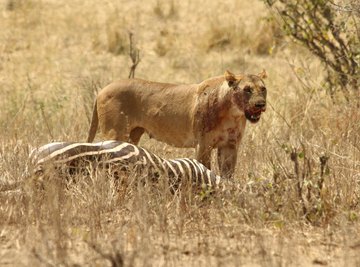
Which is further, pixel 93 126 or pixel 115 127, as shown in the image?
pixel 93 126

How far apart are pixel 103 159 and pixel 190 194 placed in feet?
2.87

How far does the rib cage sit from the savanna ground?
257 mm

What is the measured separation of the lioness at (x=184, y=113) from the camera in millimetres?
9148

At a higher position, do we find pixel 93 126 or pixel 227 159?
pixel 93 126

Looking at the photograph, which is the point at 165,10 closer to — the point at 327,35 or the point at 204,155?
the point at 327,35

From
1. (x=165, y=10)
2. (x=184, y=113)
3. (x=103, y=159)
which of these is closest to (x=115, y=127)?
(x=184, y=113)

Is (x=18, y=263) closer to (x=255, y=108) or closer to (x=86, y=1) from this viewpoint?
(x=255, y=108)

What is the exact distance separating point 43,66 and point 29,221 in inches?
346

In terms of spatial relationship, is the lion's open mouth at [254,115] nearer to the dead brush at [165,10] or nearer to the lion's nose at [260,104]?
the lion's nose at [260,104]

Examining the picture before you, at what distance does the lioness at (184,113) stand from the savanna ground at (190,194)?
23 centimetres

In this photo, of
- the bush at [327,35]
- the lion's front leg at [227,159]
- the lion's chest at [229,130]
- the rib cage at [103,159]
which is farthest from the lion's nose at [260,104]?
the bush at [327,35]

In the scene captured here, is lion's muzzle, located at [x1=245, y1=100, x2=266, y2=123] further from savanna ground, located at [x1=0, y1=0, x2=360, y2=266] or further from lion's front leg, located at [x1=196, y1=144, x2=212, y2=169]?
lion's front leg, located at [x1=196, y1=144, x2=212, y2=169]

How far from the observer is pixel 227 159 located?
907 cm

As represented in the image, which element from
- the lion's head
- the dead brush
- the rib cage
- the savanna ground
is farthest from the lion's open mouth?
the dead brush
